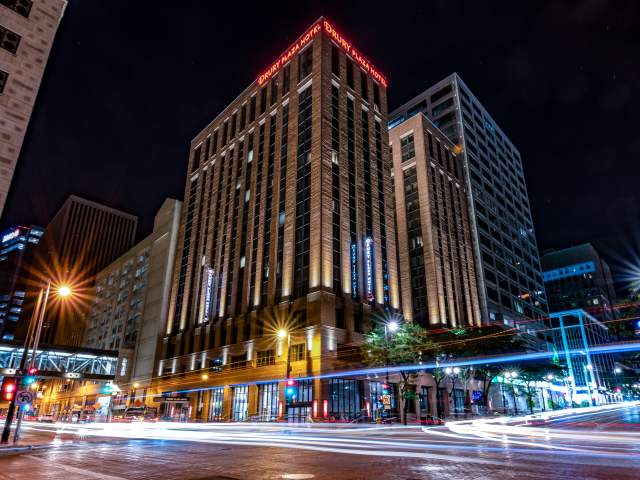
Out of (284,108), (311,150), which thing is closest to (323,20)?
(284,108)

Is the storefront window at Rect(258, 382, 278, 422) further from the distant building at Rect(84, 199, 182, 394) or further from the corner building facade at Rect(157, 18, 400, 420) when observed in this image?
the distant building at Rect(84, 199, 182, 394)

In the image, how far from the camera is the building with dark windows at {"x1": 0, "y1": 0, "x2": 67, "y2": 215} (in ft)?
118

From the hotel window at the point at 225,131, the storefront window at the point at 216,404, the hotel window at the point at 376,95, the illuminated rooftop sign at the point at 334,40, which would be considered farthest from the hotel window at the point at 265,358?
the illuminated rooftop sign at the point at 334,40

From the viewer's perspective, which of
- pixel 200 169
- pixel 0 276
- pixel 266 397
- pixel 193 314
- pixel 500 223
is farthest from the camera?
pixel 0 276

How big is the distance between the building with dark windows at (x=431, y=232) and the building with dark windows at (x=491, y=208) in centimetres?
474

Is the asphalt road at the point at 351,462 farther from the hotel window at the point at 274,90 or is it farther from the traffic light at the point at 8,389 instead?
the hotel window at the point at 274,90

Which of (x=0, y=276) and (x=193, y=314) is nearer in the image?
(x=193, y=314)

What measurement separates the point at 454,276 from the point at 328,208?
39.1 m

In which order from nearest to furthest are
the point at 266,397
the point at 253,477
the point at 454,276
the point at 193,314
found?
the point at 253,477, the point at 266,397, the point at 193,314, the point at 454,276

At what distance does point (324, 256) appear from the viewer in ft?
187

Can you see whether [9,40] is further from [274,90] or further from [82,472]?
[274,90]

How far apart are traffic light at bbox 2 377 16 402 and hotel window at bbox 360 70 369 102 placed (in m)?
68.7

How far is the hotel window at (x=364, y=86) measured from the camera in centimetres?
7775

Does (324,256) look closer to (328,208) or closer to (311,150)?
(328,208)
